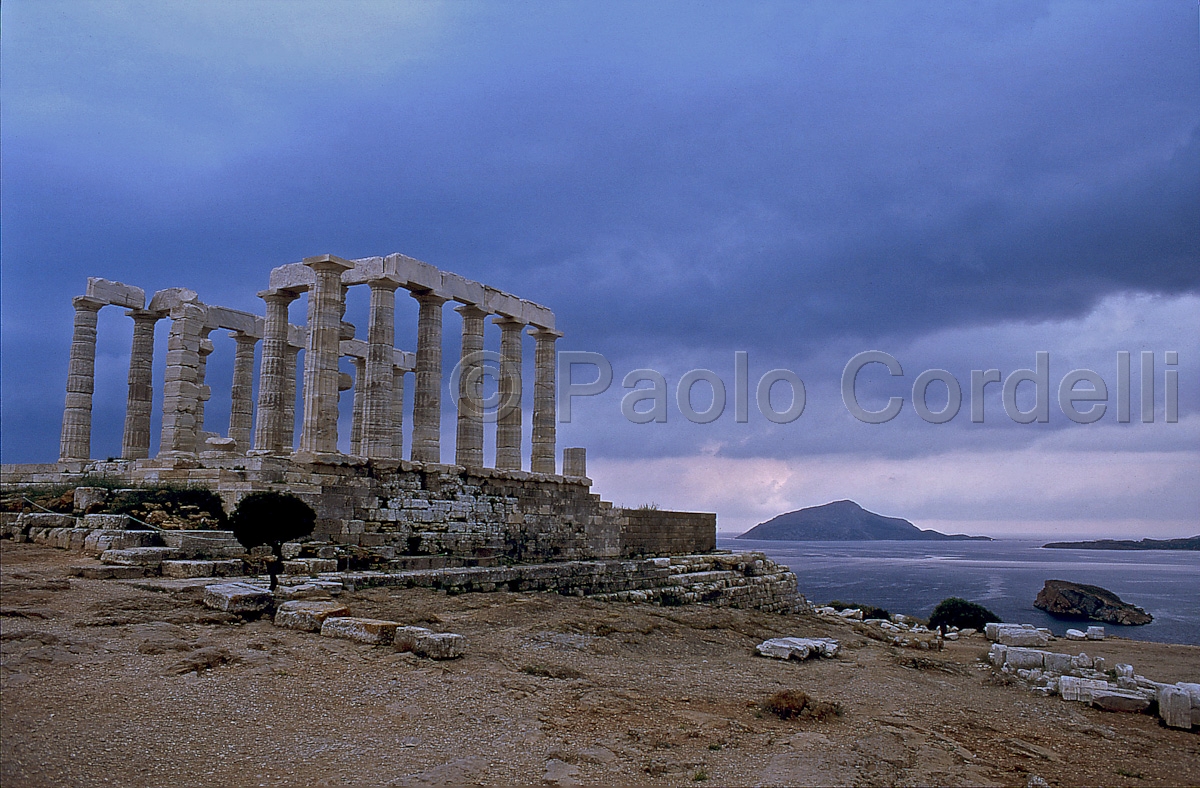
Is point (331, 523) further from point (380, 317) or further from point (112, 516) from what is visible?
point (380, 317)

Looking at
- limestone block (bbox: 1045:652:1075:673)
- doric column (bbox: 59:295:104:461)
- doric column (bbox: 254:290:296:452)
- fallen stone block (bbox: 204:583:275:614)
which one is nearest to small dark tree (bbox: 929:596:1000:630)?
limestone block (bbox: 1045:652:1075:673)

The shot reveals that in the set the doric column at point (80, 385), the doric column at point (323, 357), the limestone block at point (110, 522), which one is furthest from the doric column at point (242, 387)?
the limestone block at point (110, 522)

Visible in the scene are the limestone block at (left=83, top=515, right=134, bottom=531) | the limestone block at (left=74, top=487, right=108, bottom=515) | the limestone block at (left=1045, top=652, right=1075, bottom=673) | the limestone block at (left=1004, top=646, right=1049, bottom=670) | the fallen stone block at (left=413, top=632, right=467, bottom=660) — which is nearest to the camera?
the fallen stone block at (left=413, top=632, right=467, bottom=660)

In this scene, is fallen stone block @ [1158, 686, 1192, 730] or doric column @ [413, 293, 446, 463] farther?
doric column @ [413, 293, 446, 463]

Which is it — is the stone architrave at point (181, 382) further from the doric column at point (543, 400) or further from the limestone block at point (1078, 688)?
the limestone block at point (1078, 688)

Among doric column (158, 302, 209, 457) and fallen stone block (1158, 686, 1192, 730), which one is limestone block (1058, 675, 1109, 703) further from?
doric column (158, 302, 209, 457)

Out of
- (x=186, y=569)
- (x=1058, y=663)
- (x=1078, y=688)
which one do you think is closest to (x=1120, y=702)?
(x=1078, y=688)

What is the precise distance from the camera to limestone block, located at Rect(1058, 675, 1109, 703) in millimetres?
9789

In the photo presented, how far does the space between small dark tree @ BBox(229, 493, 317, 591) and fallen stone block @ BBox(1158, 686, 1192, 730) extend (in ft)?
35.6

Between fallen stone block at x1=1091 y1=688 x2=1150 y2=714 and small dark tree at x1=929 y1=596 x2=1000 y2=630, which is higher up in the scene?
fallen stone block at x1=1091 y1=688 x2=1150 y2=714

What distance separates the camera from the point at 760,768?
5.85 metres

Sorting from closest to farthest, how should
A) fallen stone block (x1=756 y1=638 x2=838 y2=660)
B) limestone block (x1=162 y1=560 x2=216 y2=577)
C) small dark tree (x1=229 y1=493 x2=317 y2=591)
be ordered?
small dark tree (x1=229 y1=493 x2=317 y2=591)
fallen stone block (x1=756 y1=638 x2=838 y2=660)
limestone block (x1=162 y1=560 x2=216 y2=577)

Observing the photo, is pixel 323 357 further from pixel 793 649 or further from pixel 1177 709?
pixel 1177 709

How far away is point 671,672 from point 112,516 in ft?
34.9
